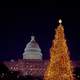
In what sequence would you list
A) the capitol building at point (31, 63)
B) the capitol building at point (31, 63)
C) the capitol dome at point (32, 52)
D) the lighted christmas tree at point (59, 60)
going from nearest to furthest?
1. the lighted christmas tree at point (59, 60)
2. the capitol building at point (31, 63)
3. the capitol building at point (31, 63)
4. the capitol dome at point (32, 52)

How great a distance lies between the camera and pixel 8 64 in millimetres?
91188

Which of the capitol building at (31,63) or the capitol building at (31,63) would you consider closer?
the capitol building at (31,63)

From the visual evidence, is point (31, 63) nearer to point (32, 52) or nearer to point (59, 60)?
point (32, 52)

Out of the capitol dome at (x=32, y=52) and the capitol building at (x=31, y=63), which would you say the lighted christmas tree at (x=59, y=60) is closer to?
the capitol building at (x=31, y=63)

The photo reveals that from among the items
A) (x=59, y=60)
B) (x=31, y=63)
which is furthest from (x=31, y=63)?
(x=59, y=60)

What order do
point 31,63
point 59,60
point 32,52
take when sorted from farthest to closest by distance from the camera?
point 32,52 < point 31,63 < point 59,60

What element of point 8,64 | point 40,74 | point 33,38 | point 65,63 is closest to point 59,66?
point 65,63

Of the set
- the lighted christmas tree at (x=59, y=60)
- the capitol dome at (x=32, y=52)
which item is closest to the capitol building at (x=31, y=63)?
the capitol dome at (x=32, y=52)

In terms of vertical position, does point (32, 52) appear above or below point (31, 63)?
above

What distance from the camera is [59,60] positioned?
37500 mm

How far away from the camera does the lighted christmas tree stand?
37.4 m

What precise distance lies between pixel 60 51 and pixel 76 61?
176 ft

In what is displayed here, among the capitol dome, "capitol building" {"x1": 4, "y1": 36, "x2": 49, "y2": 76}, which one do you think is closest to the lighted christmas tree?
"capitol building" {"x1": 4, "y1": 36, "x2": 49, "y2": 76}

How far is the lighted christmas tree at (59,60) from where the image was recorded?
37375mm
